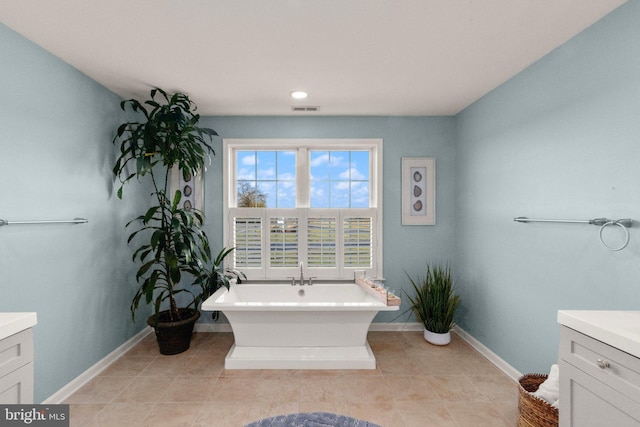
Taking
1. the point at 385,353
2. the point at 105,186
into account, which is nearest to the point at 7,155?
the point at 105,186

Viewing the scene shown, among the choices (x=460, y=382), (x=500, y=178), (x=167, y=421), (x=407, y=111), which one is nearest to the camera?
(x=167, y=421)

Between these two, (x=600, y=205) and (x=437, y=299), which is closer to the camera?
(x=600, y=205)

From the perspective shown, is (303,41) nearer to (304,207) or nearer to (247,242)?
(304,207)

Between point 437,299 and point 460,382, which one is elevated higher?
point 437,299

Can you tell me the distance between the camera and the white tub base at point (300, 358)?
8.75 feet

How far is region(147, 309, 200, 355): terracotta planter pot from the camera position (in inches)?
113

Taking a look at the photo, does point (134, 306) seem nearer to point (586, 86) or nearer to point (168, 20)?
point (168, 20)

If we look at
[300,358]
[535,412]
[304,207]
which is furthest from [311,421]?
[304,207]

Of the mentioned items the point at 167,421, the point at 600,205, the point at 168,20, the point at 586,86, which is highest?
the point at 168,20

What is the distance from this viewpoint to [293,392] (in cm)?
233

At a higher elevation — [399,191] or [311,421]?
[399,191]

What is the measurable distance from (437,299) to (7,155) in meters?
3.46

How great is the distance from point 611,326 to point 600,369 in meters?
0.16

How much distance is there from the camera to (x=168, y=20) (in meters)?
1.78
